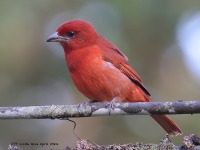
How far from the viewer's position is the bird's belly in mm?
6246

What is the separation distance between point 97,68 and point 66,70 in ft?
8.35

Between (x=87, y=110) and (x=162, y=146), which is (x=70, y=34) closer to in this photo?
(x=87, y=110)

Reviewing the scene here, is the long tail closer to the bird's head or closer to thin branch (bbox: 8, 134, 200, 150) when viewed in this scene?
the bird's head

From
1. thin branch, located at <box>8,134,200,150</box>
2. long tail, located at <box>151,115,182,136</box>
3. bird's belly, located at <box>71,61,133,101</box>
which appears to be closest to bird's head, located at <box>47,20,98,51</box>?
bird's belly, located at <box>71,61,133,101</box>

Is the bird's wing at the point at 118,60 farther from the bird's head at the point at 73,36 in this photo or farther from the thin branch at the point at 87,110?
the thin branch at the point at 87,110

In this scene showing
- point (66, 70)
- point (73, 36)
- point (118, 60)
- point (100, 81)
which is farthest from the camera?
point (66, 70)

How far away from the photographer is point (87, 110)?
476cm

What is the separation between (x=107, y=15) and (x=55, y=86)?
165 cm

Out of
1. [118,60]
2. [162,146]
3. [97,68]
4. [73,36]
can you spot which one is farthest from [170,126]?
[162,146]

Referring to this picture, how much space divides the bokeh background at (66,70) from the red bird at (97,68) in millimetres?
1483

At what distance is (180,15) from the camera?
839 centimetres

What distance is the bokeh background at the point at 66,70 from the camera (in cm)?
832

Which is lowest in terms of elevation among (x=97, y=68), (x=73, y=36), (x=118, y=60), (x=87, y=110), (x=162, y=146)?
(x=162, y=146)

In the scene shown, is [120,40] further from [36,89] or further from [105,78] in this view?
[105,78]
